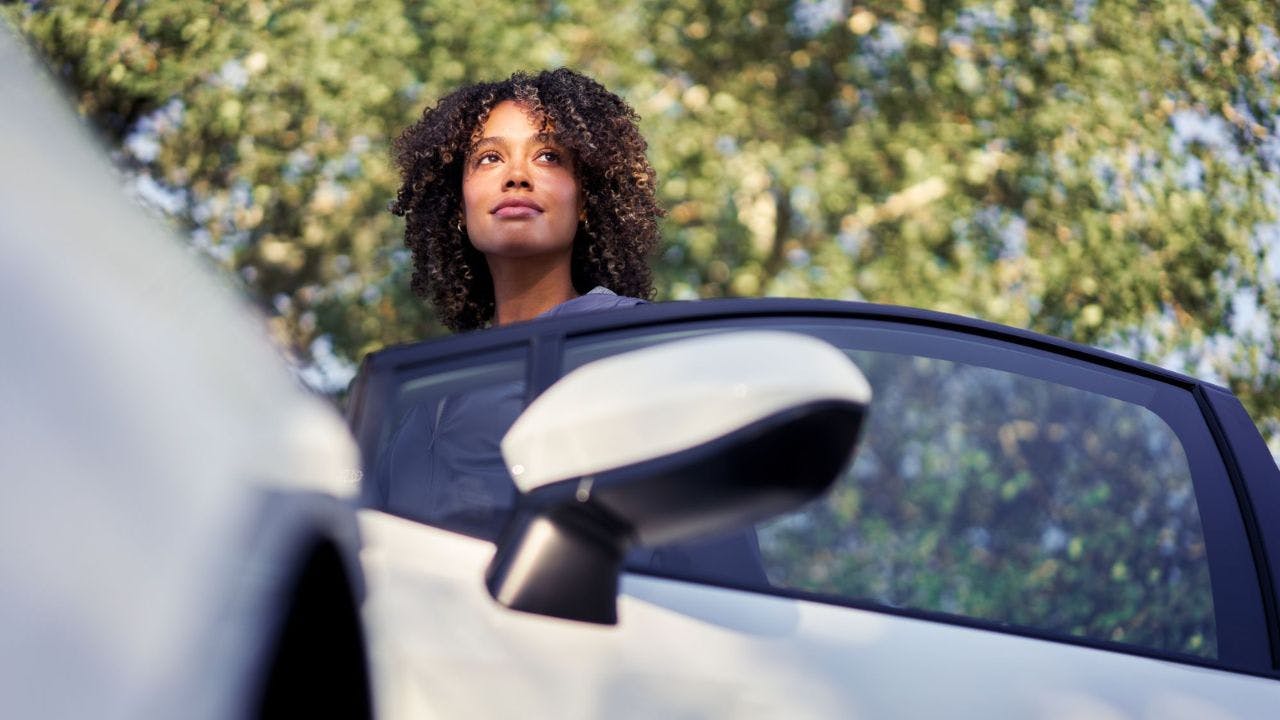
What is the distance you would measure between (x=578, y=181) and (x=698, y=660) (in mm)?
1293

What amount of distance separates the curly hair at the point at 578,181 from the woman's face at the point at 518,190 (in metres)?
0.03

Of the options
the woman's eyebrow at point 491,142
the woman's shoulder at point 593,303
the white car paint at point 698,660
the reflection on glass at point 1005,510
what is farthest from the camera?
the reflection on glass at point 1005,510

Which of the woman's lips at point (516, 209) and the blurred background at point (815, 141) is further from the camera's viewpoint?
the blurred background at point (815, 141)

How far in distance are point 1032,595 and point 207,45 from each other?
555 cm

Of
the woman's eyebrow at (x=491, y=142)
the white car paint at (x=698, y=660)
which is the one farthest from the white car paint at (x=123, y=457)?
the woman's eyebrow at (x=491, y=142)

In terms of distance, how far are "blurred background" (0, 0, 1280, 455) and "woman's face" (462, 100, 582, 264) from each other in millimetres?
3503

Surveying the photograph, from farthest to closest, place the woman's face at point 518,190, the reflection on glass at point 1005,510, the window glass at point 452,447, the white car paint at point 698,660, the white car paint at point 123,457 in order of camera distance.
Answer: the reflection on glass at point 1005,510, the woman's face at point 518,190, the window glass at point 452,447, the white car paint at point 698,660, the white car paint at point 123,457

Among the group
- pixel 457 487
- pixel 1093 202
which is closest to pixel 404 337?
pixel 1093 202

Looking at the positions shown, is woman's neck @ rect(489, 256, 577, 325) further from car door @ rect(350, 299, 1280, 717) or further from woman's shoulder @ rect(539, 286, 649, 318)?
car door @ rect(350, 299, 1280, 717)

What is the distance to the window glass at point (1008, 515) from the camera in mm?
7324

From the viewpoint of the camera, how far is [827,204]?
6.16m

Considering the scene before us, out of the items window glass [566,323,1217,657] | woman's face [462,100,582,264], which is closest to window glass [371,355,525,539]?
woman's face [462,100,582,264]

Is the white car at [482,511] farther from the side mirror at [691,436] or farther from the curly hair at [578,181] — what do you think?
the curly hair at [578,181]

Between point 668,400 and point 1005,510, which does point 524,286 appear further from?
point 1005,510
